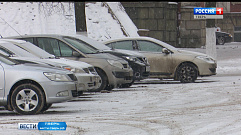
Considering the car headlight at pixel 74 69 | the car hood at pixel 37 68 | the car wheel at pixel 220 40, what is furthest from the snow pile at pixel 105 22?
the car hood at pixel 37 68

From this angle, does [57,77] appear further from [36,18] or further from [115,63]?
[36,18]

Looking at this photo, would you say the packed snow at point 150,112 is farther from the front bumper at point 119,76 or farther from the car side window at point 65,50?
the car side window at point 65,50

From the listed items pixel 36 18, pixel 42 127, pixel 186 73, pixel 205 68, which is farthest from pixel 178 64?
pixel 36 18

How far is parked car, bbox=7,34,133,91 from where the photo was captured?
622 inches

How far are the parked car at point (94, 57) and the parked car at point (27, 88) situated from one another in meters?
4.35

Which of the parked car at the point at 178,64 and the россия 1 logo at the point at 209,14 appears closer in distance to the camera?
the parked car at the point at 178,64

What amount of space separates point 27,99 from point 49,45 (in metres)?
5.13

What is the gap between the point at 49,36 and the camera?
1614 centimetres

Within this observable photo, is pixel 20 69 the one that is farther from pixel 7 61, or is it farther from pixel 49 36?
pixel 49 36

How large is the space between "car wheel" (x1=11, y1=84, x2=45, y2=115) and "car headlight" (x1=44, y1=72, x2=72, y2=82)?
311mm

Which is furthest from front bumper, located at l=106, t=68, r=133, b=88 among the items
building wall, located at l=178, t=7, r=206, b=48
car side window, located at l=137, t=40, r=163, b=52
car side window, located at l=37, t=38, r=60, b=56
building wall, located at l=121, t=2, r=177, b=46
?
building wall, located at l=178, t=7, r=206, b=48

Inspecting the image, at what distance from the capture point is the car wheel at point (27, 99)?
11.1m

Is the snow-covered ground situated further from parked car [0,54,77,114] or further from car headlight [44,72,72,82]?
car headlight [44,72,72,82]

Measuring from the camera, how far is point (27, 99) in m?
11.1
